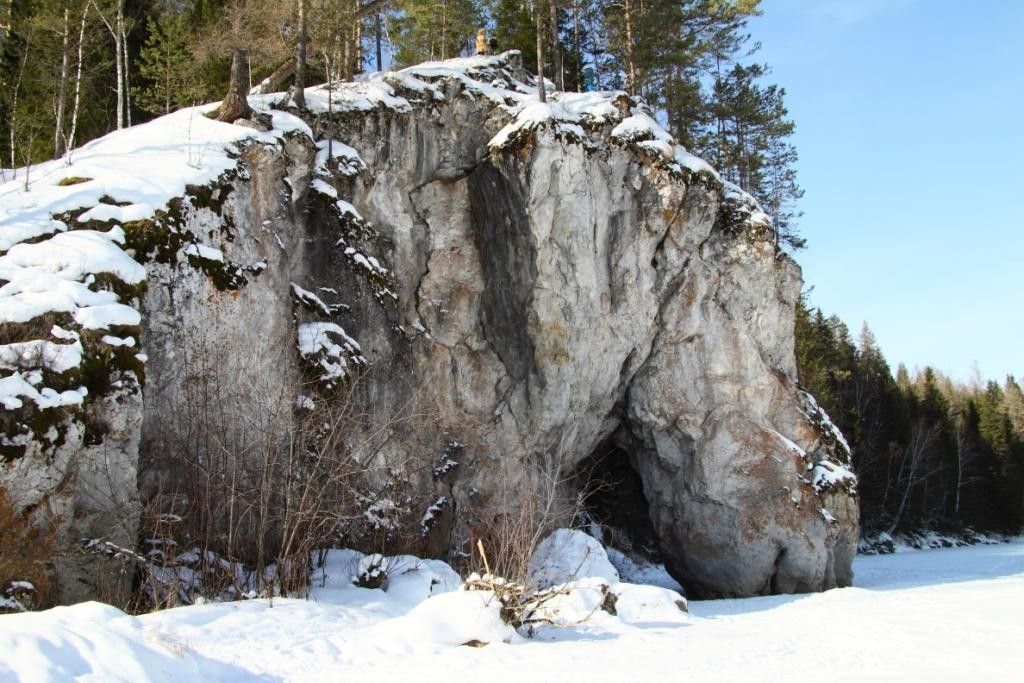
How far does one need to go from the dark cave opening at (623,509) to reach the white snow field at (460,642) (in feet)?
33.7

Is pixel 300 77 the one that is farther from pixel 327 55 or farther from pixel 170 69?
pixel 170 69

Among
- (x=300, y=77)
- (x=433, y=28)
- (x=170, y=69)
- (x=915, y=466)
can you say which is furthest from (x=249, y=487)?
(x=915, y=466)

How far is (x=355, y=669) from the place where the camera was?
6.59 meters

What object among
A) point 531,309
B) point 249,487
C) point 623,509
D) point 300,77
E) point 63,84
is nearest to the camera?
point 249,487

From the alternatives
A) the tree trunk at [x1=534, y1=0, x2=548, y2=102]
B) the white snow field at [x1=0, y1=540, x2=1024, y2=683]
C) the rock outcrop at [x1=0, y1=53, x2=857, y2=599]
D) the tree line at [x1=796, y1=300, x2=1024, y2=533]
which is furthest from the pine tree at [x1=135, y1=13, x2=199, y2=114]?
the tree line at [x1=796, y1=300, x2=1024, y2=533]

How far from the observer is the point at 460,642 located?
774 centimetres

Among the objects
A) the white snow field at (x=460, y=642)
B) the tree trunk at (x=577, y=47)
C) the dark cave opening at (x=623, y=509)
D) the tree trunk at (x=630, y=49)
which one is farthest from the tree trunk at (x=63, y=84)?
the dark cave opening at (x=623, y=509)

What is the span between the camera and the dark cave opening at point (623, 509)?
→ 22.6 meters

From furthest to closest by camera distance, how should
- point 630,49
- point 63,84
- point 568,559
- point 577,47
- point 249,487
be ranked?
point 577,47 < point 630,49 < point 63,84 < point 568,559 < point 249,487

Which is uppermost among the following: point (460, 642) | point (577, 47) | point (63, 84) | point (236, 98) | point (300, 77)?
point (577, 47)

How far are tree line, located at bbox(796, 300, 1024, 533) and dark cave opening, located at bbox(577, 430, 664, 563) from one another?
1225 cm

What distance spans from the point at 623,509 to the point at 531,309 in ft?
30.0

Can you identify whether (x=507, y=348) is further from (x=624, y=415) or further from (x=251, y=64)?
(x=251, y=64)

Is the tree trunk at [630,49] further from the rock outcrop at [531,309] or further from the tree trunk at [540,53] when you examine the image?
the rock outcrop at [531,309]
